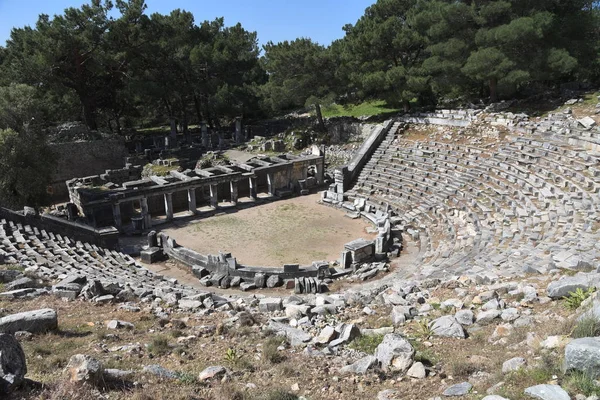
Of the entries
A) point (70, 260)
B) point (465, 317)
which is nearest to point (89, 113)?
point (70, 260)

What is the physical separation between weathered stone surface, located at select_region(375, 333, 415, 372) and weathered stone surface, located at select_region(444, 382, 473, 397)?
0.94 meters

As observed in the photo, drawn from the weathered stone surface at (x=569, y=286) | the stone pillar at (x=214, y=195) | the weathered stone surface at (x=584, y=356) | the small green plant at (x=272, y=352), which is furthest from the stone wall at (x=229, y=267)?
the weathered stone surface at (x=584, y=356)

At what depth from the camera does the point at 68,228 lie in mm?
20078

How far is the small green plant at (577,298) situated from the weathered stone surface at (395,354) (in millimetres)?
3287

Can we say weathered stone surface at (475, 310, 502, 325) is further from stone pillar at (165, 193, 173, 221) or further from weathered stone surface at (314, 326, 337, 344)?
stone pillar at (165, 193, 173, 221)

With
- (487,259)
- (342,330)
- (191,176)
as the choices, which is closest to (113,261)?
(191,176)

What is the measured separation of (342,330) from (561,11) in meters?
31.3

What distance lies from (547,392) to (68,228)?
778 inches

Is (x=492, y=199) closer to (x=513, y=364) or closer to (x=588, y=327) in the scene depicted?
(x=588, y=327)

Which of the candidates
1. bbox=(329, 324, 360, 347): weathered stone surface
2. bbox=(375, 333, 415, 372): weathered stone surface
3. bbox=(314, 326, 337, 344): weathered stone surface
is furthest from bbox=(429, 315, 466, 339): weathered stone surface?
bbox=(314, 326, 337, 344): weathered stone surface

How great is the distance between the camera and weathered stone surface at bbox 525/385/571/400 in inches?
205

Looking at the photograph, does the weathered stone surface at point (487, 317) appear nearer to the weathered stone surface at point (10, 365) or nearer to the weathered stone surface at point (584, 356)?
the weathered stone surface at point (584, 356)

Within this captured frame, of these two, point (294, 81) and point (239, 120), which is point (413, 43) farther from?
point (239, 120)

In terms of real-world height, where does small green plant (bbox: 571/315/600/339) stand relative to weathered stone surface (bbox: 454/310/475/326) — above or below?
above
